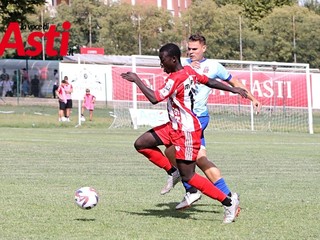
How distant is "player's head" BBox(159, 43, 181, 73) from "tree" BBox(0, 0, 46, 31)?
42.0 meters

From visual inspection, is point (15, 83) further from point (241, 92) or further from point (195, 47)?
point (241, 92)

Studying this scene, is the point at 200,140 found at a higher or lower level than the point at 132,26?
lower

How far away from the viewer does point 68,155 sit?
20.2 metres

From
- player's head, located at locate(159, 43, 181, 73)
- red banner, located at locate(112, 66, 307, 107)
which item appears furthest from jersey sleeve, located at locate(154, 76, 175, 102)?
red banner, located at locate(112, 66, 307, 107)

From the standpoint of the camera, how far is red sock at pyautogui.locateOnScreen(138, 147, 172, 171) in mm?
10797

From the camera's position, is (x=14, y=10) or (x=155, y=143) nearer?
(x=155, y=143)

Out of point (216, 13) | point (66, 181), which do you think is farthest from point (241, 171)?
point (216, 13)

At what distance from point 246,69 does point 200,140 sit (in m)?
30.1

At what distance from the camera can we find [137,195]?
41.6 ft

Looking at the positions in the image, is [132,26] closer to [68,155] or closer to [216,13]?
[216,13]

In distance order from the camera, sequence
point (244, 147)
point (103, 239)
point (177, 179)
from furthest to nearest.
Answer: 1. point (244, 147)
2. point (177, 179)
3. point (103, 239)

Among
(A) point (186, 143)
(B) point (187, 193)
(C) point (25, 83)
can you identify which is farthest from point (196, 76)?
(C) point (25, 83)

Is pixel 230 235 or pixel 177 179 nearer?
pixel 230 235

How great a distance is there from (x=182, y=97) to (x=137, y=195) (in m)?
2.96
